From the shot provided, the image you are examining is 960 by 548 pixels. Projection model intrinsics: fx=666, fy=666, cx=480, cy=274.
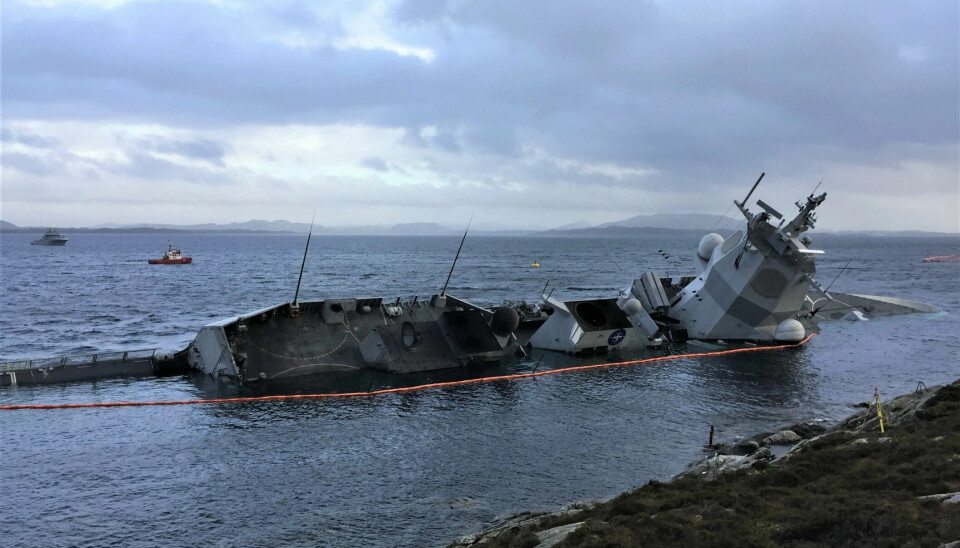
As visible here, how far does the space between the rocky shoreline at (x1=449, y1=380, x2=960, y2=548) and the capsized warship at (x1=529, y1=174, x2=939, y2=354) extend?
2675 centimetres

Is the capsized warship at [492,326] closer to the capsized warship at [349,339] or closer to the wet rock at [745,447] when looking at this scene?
the capsized warship at [349,339]

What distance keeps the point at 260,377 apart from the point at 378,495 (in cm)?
1717

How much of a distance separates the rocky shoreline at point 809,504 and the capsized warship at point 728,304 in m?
26.7

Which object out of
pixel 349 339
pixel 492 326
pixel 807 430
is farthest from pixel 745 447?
pixel 349 339

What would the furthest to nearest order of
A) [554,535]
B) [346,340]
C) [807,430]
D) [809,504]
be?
[346,340] → [807,430] → [554,535] → [809,504]

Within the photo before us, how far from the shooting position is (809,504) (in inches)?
578

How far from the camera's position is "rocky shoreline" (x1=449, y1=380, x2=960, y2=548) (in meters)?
12.5

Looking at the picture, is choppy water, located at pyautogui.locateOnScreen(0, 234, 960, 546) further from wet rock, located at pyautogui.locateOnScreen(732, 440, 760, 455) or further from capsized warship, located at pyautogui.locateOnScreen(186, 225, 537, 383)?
capsized warship, located at pyautogui.locateOnScreen(186, 225, 537, 383)

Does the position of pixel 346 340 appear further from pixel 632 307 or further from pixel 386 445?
pixel 632 307

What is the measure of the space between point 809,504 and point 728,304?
3901 cm

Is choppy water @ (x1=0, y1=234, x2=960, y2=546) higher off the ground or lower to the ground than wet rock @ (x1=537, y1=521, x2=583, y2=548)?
lower

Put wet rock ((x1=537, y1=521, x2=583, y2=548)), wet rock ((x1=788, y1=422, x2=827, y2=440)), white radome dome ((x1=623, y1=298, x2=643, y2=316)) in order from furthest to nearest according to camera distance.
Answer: white radome dome ((x1=623, y1=298, x2=643, y2=316))
wet rock ((x1=788, y1=422, x2=827, y2=440))
wet rock ((x1=537, y1=521, x2=583, y2=548))

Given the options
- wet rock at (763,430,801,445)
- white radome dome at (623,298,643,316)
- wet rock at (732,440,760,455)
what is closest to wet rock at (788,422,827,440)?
wet rock at (763,430,801,445)

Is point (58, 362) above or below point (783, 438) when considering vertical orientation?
above
